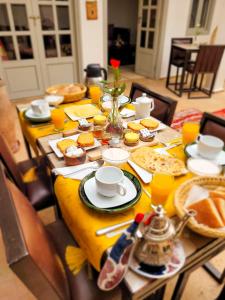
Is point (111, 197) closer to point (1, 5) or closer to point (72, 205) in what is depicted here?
point (72, 205)

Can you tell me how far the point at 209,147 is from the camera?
995 mm

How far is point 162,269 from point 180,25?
206 inches

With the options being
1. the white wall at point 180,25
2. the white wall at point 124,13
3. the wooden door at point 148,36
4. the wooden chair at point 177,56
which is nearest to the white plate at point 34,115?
the wooden chair at point 177,56

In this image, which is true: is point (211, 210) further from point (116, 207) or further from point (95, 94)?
point (95, 94)

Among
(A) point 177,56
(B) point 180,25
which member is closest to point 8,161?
(A) point 177,56

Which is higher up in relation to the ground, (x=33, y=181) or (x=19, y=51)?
(x=19, y=51)

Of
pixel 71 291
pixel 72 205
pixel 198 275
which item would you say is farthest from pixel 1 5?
pixel 198 275

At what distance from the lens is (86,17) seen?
Answer: 358 centimetres

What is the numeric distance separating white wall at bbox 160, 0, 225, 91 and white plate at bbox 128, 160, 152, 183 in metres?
3.77

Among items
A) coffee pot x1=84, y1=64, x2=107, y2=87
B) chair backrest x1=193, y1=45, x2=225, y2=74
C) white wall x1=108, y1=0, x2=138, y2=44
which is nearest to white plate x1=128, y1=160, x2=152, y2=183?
coffee pot x1=84, y1=64, x2=107, y2=87

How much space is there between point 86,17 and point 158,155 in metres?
3.39

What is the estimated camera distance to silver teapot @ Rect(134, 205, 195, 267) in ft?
1.87

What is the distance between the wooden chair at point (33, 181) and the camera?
3.73ft

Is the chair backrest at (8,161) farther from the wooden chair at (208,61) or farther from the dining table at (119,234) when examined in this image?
the wooden chair at (208,61)
